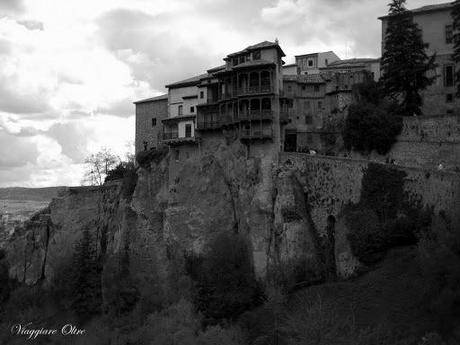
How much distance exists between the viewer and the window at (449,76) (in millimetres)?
59000

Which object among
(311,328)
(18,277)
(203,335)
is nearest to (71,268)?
(18,277)

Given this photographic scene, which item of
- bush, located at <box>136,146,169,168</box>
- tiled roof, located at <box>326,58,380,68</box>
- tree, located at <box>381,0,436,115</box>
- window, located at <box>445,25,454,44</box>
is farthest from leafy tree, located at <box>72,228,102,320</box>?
window, located at <box>445,25,454,44</box>

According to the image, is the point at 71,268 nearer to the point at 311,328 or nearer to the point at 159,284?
the point at 159,284

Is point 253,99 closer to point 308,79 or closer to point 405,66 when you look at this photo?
point 308,79

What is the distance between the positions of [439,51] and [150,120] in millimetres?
32032

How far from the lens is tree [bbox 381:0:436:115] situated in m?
54.9

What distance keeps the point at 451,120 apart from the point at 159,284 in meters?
30.1

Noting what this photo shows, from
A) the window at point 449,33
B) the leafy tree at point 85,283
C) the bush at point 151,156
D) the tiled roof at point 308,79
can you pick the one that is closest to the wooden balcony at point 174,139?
the bush at point 151,156

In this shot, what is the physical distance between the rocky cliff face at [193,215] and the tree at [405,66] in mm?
13092

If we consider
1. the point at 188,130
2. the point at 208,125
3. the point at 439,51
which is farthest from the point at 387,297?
the point at 439,51

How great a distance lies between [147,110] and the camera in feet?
235

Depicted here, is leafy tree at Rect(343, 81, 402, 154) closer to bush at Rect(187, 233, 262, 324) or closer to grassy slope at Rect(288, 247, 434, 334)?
grassy slope at Rect(288, 247, 434, 334)

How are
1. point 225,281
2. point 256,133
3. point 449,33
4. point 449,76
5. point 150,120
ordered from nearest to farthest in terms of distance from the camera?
point 225,281 < point 256,133 < point 449,76 < point 449,33 < point 150,120

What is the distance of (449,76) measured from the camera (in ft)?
195
